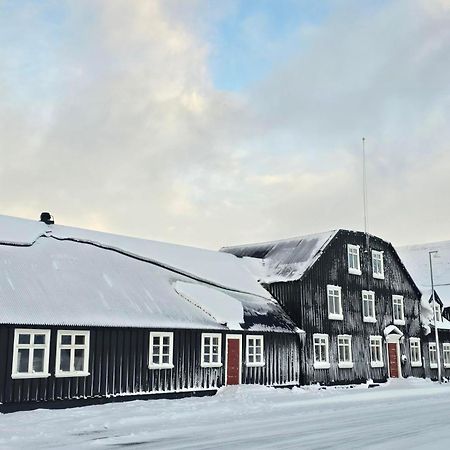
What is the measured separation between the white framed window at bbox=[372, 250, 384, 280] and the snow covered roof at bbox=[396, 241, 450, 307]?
1375cm

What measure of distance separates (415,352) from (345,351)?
8538mm

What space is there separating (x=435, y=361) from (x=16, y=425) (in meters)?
36.1

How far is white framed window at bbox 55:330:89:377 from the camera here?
75.2 feet

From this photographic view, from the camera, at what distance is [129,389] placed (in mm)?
25031

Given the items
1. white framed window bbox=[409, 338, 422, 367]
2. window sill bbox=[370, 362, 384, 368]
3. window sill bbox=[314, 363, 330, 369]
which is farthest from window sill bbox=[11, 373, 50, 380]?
white framed window bbox=[409, 338, 422, 367]

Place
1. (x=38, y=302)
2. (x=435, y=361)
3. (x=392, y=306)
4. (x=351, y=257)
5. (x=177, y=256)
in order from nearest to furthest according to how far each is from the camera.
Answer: (x=38, y=302) → (x=177, y=256) → (x=351, y=257) → (x=392, y=306) → (x=435, y=361)

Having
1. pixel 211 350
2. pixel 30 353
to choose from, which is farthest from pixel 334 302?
pixel 30 353

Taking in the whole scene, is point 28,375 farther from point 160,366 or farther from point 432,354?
point 432,354

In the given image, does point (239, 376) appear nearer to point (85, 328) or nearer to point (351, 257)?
point (85, 328)

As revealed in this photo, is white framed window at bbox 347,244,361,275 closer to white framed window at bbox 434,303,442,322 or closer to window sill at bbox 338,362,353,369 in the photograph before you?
window sill at bbox 338,362,353,369

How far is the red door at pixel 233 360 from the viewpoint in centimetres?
2988

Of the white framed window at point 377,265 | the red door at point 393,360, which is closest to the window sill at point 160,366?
the white framed window at point 377,265

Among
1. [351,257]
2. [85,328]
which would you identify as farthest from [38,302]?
[351,257]

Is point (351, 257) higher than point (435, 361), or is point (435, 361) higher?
point (351, 257)
